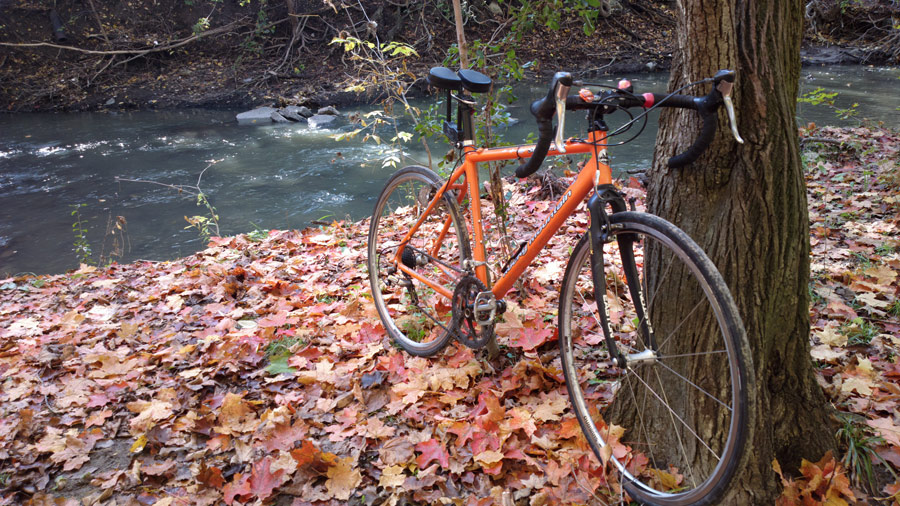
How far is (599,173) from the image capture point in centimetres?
175

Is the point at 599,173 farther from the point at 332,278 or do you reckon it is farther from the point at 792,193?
the point at 332,278

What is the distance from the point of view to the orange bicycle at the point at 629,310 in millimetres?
1545

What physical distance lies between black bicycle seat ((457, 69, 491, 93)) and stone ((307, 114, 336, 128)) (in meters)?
10.8

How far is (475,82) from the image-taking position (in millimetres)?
2262

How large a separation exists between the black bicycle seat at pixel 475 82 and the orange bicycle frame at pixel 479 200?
256 mm

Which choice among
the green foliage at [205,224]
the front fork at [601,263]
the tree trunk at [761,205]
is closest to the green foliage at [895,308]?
the tree trunk at [761,205]

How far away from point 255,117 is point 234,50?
592cm

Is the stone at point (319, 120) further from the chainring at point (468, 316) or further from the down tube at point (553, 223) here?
the down tube at point (553, 223)

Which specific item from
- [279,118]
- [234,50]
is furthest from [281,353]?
[234,50]

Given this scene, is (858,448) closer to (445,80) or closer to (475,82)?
(475,82)

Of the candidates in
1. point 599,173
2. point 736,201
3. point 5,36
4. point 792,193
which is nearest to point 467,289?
point 599,173

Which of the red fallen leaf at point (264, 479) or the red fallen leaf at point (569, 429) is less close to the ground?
the red fallen leaf at point (569, 429)

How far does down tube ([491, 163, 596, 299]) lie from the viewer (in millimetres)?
1824

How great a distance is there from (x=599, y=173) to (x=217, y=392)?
82.7 inches
